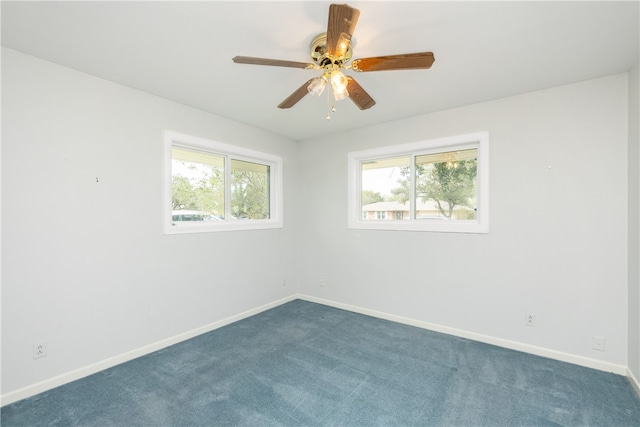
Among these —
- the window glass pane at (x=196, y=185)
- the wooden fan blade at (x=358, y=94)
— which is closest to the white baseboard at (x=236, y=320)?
the window glass pane at (x=196, y=185)

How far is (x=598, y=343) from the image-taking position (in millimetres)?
2424

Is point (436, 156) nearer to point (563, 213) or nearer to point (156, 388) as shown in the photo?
point (563, 213)

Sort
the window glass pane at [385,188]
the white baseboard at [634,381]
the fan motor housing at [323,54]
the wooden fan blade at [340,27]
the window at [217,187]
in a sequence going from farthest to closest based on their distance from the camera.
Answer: the window glass pane at [385,188] → the window at [217,187] → the white baseboard at [634,381] → the fan motor housing at [323,54] → the wooden fan blade at [340,27]

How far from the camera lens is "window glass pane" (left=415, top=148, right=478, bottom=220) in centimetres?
316

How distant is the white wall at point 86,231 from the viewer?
2.02 metres

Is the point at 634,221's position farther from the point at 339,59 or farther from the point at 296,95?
the point at 296,95

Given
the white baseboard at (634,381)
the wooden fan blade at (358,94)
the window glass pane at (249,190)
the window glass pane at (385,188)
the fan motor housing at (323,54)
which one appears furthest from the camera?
the window glass pane at (249,190)

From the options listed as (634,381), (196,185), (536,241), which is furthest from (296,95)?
(634,381)

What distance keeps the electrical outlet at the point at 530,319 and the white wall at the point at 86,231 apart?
10.5 feet

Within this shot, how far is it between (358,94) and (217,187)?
215cm

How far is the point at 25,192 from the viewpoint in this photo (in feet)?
6.73

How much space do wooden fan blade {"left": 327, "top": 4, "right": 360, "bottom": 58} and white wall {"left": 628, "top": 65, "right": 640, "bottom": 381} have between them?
2.28m

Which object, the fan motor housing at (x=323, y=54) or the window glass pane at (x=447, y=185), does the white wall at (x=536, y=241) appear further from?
the fan motor housing at (x=323, y=54)

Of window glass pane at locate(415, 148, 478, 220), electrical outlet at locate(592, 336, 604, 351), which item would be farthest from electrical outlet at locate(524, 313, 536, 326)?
window glass pane at locate(415, 148, 478, 220)
